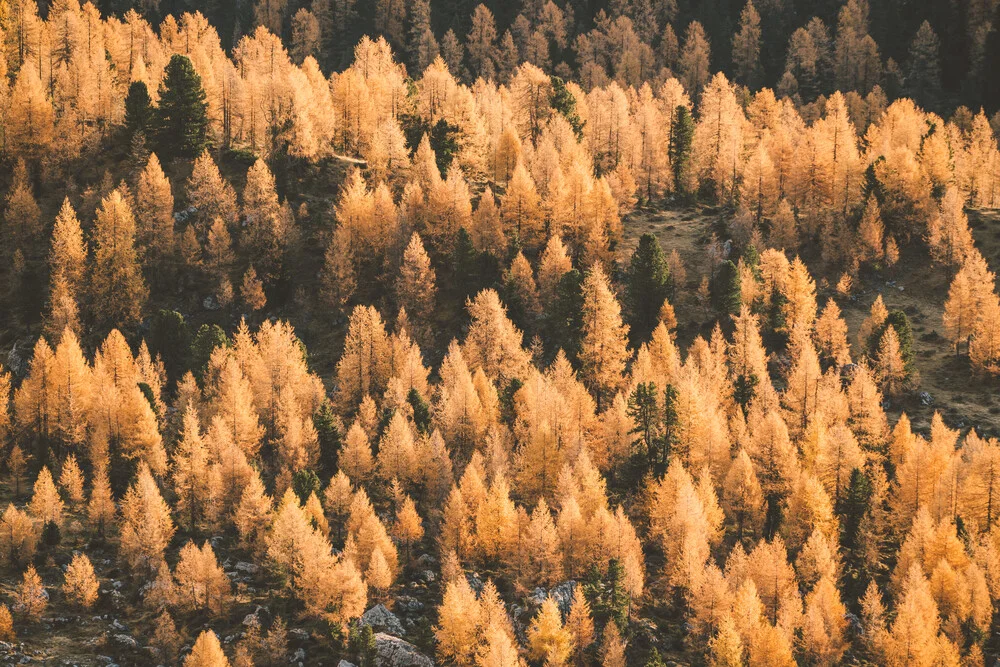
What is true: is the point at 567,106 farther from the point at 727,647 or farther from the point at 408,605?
the point at 727,647

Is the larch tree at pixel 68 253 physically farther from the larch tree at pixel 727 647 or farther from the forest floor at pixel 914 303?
the larch tree at pixel 727 647

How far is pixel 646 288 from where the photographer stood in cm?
11362

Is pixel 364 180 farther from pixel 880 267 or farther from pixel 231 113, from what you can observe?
pixel 880 267

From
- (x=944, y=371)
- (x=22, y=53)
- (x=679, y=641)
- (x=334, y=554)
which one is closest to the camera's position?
(x=679, y=641)

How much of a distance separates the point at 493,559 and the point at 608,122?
3460 inches

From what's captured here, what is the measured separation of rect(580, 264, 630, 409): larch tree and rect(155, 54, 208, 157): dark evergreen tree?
6354 cm

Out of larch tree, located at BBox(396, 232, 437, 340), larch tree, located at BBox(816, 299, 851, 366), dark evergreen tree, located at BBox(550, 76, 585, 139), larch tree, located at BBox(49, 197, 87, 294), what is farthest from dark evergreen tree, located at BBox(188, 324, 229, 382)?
dark evergreen tree, located at BBox(550, 76, 585, 139)

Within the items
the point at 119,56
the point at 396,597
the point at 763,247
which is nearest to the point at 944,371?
the point at 763,247

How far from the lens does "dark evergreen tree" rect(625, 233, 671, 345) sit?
11338 cm

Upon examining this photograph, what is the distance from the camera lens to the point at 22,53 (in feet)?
520

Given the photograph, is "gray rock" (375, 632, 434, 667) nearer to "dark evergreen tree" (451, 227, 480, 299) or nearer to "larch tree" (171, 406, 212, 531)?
"larch tree" (171, 406, 212, 531)

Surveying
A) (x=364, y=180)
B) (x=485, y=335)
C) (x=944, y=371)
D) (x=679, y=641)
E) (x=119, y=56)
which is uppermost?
(x=119, y=56)

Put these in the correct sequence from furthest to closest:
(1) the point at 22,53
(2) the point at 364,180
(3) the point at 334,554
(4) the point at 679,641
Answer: (1) the point at 22,53, (2) the point at 364,180, (3) the point at 334,554, (4) the point at 679,641

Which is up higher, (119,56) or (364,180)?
(119,56)
